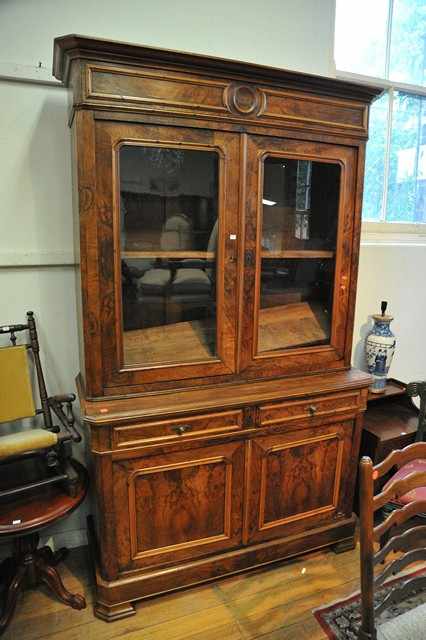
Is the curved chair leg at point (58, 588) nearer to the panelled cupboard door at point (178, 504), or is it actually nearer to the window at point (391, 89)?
the panelled cupboard door at point (178, 504)

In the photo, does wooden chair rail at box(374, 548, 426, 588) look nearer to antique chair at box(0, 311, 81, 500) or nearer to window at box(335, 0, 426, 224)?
antique chair at box(0, 311, 81, 500)

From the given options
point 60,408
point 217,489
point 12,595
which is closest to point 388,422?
point 217,489

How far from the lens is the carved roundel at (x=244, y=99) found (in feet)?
4.99

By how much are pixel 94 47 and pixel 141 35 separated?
623mm

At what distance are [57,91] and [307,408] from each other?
1.67 m

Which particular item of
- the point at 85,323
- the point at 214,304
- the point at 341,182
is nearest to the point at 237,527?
the point at 214,304

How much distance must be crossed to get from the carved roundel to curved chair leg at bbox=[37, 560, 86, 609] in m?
1.91

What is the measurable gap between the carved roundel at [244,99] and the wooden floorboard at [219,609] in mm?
1915

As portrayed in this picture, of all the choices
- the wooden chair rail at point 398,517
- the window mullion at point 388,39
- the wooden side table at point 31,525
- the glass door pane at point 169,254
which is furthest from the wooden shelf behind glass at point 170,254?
the window mullion at point 388,39

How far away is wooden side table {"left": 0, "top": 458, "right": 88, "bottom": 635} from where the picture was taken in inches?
61.5

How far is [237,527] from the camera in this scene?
180 centimetres

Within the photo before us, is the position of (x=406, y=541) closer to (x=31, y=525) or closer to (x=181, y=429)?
(x=181, y=429)

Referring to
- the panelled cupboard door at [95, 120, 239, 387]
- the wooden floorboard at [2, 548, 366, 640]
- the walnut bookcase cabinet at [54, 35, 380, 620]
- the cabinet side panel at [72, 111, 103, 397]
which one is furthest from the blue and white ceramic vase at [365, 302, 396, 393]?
the cabinet side panel at [72, 111, 103, 397]

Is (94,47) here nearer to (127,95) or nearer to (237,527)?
(127,95)
